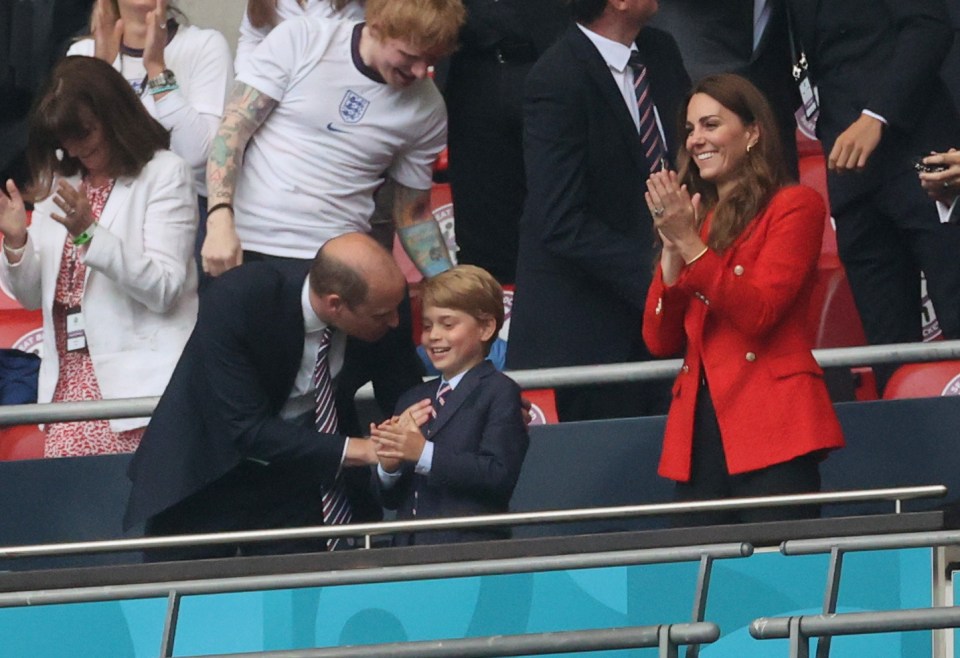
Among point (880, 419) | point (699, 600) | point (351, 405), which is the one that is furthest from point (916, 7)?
point (699, 600)

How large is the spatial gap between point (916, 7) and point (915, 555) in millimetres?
2370

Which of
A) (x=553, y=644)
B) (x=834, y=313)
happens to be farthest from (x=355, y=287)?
(x=834, y=313)

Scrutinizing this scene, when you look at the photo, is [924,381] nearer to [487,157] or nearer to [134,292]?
[487,157]

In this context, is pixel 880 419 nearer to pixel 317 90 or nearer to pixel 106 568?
pixel 317 90

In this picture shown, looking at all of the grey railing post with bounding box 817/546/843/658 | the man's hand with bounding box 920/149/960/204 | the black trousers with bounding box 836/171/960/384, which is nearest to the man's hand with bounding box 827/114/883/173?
the black trousers with bounding box 836/171/960/384

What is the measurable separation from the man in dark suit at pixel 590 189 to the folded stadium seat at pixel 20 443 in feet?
5.16

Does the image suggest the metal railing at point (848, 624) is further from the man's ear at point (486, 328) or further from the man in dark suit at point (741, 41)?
the man in dark suit at point (741, 41)

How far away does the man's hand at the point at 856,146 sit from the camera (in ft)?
21.0

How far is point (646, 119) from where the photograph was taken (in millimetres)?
6316

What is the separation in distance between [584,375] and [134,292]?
130cm

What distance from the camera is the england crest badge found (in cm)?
637

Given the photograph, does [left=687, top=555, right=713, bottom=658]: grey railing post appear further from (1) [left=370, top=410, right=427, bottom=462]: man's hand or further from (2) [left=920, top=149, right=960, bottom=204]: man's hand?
(2) [left=920, top=149, right=960, bottom=204]: man's hand

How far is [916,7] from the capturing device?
21.8 feet

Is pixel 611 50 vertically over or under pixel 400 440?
over
